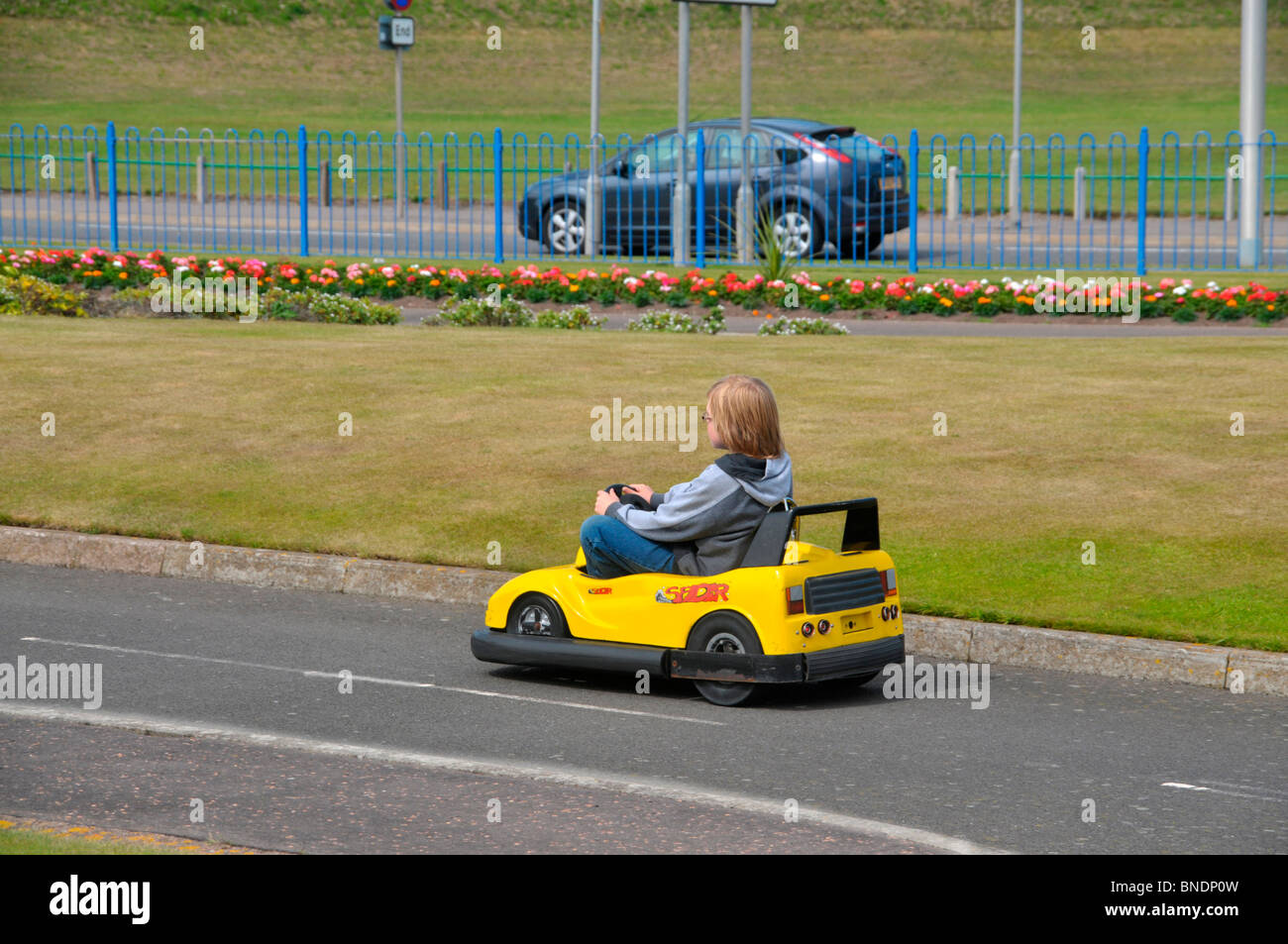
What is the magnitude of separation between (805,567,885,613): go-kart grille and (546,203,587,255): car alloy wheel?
16688 mm

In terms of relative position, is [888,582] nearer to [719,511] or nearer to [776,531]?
[776,531]

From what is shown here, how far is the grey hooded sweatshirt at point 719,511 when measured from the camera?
7297 mm

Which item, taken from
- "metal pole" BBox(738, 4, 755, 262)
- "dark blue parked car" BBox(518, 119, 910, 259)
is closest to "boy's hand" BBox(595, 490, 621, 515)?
"dark blue parked car" BBox(518, 119, 910, 259)

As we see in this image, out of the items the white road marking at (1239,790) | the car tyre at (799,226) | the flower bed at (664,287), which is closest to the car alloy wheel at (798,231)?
the car tyre at (799,226)

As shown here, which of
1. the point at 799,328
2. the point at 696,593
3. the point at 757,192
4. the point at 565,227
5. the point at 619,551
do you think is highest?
the point at 757,192

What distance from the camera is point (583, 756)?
647cm

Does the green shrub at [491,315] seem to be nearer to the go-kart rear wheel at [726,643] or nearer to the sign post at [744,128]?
the sign post at [744,128]

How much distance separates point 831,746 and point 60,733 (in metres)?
2.85

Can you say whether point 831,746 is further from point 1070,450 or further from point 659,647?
point 1070,450

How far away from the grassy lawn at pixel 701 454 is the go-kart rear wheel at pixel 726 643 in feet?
4.94

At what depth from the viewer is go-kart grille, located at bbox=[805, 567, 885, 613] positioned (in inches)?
279

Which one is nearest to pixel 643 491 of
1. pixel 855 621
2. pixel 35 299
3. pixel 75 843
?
pixel 855 621

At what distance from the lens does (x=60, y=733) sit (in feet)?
21.7

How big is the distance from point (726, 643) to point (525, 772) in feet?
4.19
